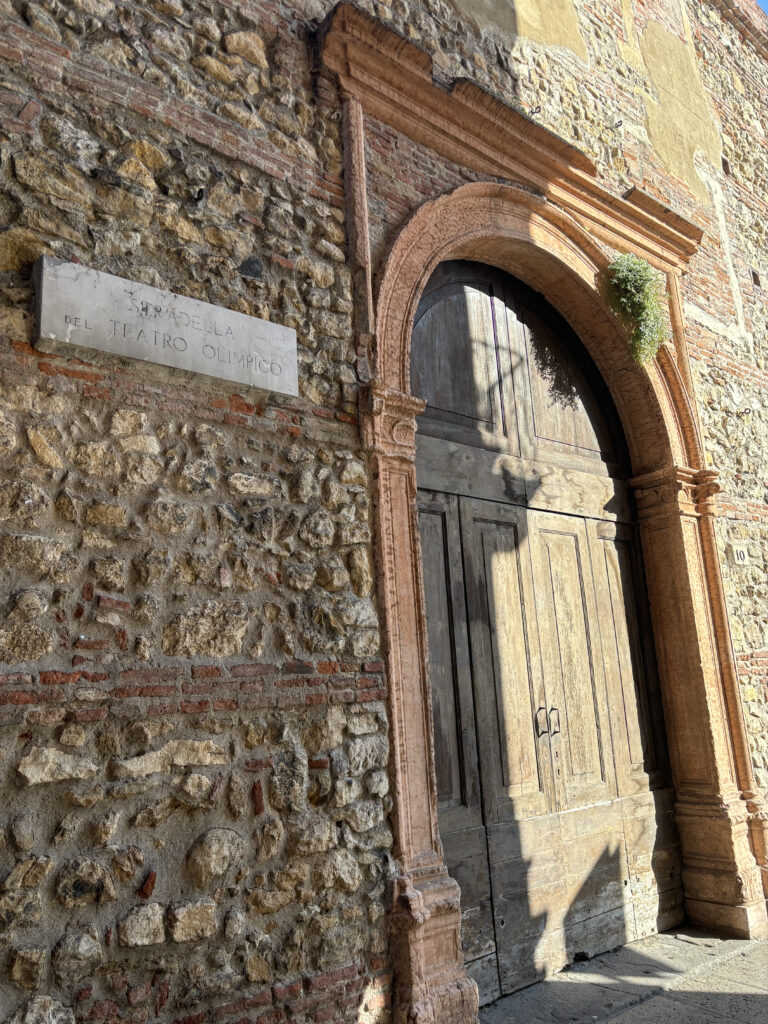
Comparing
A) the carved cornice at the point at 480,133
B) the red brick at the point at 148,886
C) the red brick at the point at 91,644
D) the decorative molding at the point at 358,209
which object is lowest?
the red brick at the point at 148,886

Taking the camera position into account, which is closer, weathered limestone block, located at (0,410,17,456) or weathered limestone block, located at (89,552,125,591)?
weathered limestone block, located at (0,410,17,456)

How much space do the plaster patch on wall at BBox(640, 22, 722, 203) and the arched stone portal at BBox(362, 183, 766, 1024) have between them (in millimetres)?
1306

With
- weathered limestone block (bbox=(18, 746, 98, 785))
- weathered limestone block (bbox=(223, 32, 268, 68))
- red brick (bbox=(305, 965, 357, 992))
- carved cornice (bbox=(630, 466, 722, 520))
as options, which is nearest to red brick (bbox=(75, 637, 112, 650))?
weathered limestone block (bbox=(18, 746, 98, 785))

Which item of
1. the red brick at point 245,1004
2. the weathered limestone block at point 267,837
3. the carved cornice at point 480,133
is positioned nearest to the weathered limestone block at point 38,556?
the weathered limestone block at point 267,837

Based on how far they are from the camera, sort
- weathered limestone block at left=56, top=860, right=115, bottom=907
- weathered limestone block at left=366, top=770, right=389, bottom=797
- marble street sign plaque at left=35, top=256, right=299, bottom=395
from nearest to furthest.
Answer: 1. weathered limestone block at left=56, top=860, right=115, bottom=907
2. marble street sign plaque at left=35, top=256, right=299, bottom=395
3. weathered limestone block at left=366, top=770, right=389, bottom=797

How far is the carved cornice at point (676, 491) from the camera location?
5566mm

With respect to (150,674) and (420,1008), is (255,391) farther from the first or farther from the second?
(420,1008)

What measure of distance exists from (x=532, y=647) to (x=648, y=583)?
144 cm

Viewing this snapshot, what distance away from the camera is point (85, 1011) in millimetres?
2426

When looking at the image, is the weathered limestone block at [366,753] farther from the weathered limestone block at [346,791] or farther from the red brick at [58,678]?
the red brick at [58,678]

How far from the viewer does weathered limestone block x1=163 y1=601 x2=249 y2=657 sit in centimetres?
288

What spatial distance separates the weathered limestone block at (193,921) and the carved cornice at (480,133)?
3.73 metres

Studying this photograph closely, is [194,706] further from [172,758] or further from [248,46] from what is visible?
[248,46]

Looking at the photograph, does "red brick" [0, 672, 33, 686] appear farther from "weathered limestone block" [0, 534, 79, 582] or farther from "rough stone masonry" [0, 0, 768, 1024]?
"weathered limestone block" [0, 534, 79, 582]
